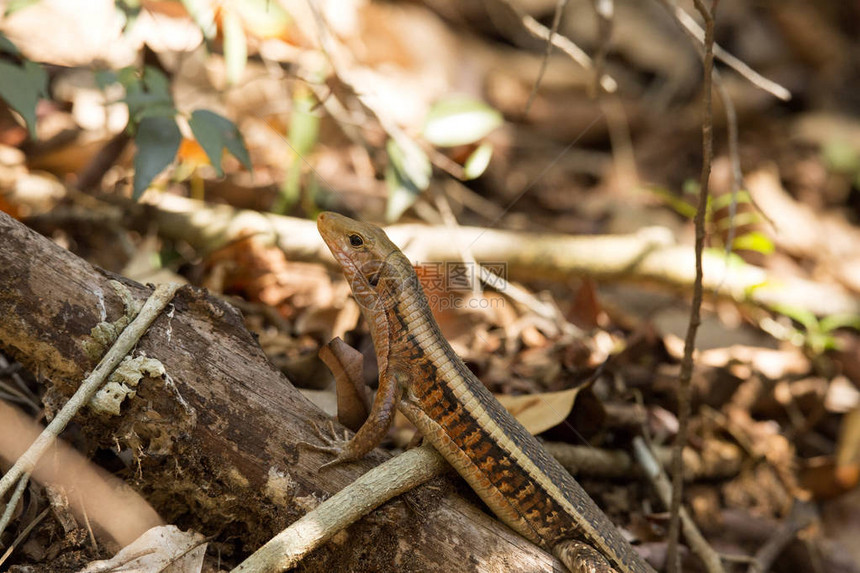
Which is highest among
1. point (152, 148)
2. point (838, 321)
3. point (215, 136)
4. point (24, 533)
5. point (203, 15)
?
point (203, 15)

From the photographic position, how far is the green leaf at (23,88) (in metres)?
2.98

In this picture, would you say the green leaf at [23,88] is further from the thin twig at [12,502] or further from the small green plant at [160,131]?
the thin twig at [12,502]

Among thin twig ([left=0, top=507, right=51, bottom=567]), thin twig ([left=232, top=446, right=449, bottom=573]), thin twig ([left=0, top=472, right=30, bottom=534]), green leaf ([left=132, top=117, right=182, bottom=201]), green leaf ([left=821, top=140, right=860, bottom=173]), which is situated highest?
green leaf ([left=821, top=140, right=860, bottom=173])

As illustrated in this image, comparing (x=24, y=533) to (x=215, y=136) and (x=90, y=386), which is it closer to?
(x=90, y=386)

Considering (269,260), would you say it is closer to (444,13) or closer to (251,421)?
(251,421)

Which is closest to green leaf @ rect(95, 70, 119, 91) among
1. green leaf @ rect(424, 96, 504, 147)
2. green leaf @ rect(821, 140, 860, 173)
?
green leaf @ rect(424, 96, 504, 147)

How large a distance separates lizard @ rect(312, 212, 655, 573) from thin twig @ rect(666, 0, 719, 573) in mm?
303

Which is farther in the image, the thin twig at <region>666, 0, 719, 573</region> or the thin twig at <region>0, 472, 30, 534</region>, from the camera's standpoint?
the thin twig at <region>666, 0, 719, 573</region>

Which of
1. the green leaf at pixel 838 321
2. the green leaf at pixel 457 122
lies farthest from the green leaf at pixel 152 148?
the green leaf at pixel 838 321

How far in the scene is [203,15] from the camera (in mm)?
4266

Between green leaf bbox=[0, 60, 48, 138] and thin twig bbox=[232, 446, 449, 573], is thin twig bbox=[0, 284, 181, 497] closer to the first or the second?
thin twig bbox=[232, 446, 449, 573]

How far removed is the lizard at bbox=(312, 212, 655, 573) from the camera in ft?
8.91

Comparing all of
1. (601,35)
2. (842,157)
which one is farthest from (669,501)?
(842,157)

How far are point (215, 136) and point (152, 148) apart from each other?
0.30 meters
